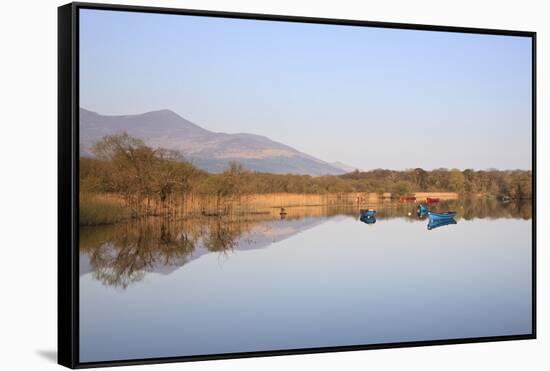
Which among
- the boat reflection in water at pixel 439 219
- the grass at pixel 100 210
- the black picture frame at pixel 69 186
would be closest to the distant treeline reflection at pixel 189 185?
the grass at pixel 100 210

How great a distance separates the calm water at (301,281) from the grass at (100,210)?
8 centimetres

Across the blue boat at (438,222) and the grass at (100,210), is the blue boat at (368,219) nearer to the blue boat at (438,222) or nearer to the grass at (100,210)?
the blue boat at (438,222)

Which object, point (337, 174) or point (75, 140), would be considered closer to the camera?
point (75, 140)

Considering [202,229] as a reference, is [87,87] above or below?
above

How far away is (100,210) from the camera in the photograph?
8.40 meters

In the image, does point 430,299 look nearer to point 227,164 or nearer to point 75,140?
point 227,164

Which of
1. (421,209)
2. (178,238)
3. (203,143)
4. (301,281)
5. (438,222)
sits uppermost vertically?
(203,143)

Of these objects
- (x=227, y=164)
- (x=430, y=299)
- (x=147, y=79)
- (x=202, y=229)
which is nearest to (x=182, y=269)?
(x=202, y=229)

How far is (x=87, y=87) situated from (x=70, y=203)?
873mm

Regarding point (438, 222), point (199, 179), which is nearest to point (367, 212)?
point (438, 222)

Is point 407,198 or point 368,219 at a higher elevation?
point 407,198

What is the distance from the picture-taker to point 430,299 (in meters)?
9.48

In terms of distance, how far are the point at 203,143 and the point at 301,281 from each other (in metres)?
1.39

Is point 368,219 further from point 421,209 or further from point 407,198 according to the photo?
point 421,209
